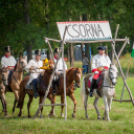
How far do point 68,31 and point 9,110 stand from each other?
195 inches

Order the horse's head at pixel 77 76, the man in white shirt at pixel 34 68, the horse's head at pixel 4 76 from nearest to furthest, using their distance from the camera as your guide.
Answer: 1. the horse's head at pixel 77 76
2. the man in white shirt at pixel 34 68
3. the horse's head at pixel 4 76

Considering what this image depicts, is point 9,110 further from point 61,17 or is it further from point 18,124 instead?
point 61,17

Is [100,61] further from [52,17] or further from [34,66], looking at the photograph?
[52,17]

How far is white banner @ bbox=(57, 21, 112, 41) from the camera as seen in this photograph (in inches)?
436

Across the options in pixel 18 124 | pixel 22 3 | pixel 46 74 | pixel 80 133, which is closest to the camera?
pixel 80 133

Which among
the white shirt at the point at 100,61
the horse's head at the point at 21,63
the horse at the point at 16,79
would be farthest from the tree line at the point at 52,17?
the white shirt at the point at 100,61

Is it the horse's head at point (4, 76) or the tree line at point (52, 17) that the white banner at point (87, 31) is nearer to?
the horse's head at point (4, 76)

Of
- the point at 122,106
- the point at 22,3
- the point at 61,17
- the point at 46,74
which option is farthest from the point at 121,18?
the point at 46,74

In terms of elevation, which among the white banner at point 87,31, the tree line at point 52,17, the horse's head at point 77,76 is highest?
the tree line at point 52,17

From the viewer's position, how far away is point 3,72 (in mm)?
13234

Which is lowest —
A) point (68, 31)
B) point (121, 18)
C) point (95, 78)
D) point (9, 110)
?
point (9, 110)

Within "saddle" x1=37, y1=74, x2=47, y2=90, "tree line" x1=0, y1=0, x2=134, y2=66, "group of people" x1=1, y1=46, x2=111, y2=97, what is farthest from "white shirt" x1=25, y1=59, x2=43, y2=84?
"tree line" x1=0, y1=0, x2=134, y2=66

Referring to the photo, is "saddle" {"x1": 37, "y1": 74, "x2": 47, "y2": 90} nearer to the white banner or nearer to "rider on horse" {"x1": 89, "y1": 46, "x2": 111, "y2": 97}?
"rider on horse" {"x1": 89, "y1": 46, "x2": 111, "y2": 97}

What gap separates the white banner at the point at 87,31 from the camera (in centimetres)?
1108
